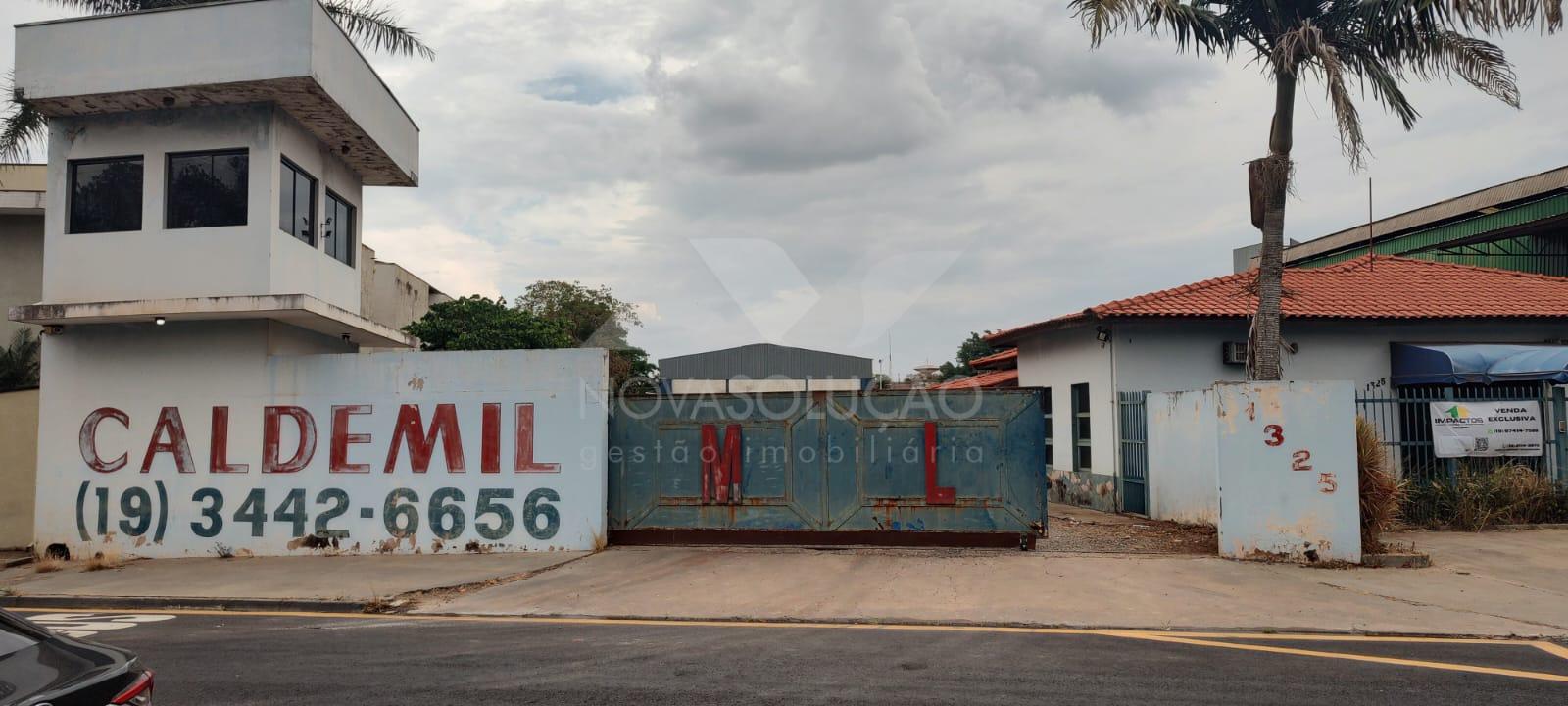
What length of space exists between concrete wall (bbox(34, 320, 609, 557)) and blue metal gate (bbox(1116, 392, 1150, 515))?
8.72 m

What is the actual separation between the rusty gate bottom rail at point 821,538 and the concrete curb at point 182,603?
3.87 m

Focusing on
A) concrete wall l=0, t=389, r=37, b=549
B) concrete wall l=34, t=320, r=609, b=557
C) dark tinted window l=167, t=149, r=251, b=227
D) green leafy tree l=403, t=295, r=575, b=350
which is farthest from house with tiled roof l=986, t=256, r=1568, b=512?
concrete wall l=0, t=389, r=37, b=549

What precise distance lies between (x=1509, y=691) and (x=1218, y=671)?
5.38 ft

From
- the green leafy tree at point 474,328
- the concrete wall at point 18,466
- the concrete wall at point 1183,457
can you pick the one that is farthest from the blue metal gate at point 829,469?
the green leafy tree at point 474,328

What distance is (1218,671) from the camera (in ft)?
20.6

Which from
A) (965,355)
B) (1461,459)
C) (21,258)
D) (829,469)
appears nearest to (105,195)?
(21,258)

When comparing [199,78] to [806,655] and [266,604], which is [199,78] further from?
[806,655]

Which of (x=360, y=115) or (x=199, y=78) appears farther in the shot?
(x=360, y=115)

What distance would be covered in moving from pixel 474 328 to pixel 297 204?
11849 millimetres

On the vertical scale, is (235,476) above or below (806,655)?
above

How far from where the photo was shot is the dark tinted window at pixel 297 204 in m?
12.5

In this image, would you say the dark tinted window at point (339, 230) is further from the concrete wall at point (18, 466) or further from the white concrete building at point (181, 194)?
the concrete wall at point (18, 466)

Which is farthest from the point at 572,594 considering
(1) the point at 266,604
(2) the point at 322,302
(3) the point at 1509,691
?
(3) the point at 1509,691

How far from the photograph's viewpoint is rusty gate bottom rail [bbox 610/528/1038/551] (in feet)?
38.4
